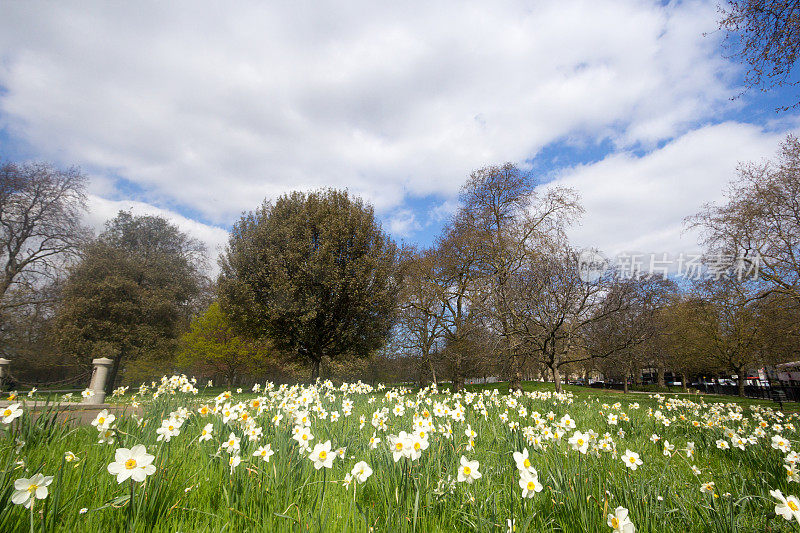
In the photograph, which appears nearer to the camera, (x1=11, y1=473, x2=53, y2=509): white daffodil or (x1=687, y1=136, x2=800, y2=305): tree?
(x1=11, y1=473, x2=53, y2=509): white daffodil

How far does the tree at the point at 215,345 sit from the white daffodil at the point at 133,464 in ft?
96.7

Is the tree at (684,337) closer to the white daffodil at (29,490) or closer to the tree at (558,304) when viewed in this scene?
the tree at (558,304)

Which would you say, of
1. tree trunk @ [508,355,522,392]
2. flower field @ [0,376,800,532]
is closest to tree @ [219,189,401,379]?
tree trunk @ [508,355,522,392]

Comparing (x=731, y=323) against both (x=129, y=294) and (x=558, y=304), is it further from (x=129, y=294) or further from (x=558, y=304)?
(x=129, y=294)

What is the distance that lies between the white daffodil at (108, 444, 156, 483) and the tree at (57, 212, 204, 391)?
27329 millimetres

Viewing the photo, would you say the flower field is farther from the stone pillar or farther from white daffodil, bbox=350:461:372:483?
the stone pillar

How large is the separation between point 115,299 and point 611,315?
1211 inches

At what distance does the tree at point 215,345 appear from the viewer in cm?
2908

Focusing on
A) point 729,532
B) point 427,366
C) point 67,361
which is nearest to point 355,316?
point 427,366

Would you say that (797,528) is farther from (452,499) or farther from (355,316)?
(355,316)

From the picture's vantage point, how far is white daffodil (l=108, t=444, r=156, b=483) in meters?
1.61

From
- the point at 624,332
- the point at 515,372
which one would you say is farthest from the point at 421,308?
the point at 624,332

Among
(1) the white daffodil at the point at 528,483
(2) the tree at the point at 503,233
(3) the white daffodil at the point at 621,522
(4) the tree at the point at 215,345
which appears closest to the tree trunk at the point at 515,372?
(2) the tree at the point at 503,233

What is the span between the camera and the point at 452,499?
2.45m
